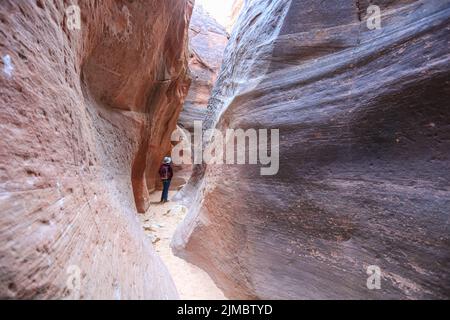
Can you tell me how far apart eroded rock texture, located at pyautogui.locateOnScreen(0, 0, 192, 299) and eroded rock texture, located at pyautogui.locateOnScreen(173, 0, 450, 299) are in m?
1.56

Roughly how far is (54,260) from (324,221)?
267 cm

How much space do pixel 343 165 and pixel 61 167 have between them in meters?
2.98

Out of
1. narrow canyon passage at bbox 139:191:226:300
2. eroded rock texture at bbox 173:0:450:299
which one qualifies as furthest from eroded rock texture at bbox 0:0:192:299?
eroded rock texture at bbox 173:0:450:299

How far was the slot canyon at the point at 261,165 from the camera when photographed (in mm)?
1699

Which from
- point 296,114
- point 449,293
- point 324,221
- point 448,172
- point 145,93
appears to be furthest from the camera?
point 145,93

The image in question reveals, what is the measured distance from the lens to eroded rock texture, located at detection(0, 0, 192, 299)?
1.48 meters

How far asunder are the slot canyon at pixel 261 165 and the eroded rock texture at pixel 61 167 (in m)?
0.01

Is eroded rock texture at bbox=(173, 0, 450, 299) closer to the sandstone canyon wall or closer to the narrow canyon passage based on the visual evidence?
the narrow canyon passage

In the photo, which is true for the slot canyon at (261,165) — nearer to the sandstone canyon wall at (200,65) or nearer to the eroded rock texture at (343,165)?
the eroded rock texture at (343,165)

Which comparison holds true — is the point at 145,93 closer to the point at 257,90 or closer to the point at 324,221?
the point at 257,90

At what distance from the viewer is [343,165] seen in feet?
9.39

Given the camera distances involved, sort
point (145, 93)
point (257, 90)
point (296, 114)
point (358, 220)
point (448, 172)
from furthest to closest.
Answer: point (145, 93)
point (257, 90)
point (296, 114)
point (358, 220)
point (448, 172)
